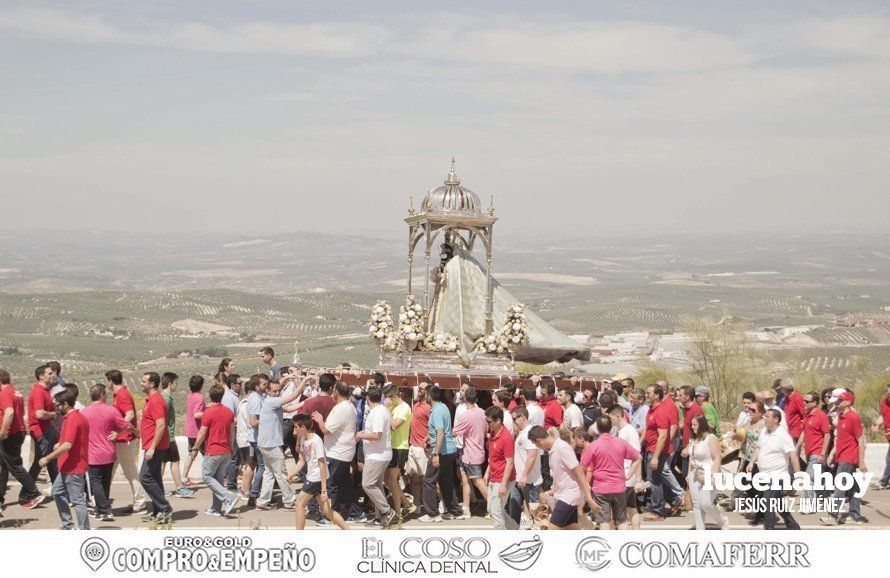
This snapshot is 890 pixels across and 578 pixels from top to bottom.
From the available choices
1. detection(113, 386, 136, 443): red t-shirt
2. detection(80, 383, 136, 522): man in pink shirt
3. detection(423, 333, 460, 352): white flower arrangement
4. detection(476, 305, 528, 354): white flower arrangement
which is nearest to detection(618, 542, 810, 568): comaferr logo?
detection(80, 383, 136, 522): man in pink shirt

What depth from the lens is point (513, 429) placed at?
13.6 meters

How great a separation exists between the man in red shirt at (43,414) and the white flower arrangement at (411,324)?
6662 mm

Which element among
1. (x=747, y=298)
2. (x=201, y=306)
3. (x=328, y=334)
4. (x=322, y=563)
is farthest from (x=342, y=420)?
(x=747, y=298)

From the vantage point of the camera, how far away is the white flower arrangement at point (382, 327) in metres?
19.9

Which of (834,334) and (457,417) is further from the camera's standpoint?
(834,334)

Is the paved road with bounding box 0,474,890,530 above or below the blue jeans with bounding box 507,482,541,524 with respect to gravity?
below

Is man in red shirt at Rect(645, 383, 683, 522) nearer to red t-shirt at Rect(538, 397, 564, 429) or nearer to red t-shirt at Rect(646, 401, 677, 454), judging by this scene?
red t-shirt at Rect(646, 401, 677, 454)

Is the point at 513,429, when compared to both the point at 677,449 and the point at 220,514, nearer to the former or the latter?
the point at 677,449

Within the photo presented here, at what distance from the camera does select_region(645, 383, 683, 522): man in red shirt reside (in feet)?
45.0

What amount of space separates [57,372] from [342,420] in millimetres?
4353

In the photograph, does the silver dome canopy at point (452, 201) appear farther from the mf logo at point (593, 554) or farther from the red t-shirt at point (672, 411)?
the mf logo at point (593, 554)

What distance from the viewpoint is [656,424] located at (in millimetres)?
13766

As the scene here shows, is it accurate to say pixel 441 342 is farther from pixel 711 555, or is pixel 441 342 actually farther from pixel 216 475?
pixel 711 555

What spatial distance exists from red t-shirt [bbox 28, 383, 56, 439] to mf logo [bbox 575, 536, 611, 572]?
7.26 metres
